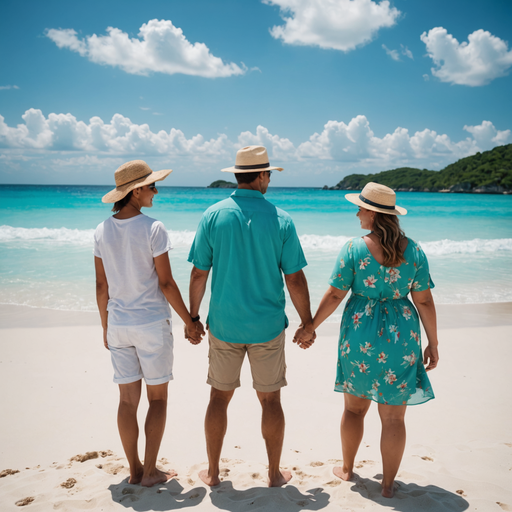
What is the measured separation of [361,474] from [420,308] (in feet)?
3.95

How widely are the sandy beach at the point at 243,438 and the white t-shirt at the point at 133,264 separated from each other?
1.10 meters

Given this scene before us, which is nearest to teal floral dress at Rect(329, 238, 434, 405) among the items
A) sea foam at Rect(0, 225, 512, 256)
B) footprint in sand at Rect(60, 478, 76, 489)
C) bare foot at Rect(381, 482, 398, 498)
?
bare foot at Rect(381, 482, 398, 498)

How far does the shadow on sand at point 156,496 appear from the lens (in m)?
2.30

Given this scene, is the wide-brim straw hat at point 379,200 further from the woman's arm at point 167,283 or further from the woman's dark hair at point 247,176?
the woman's arm at point 167,283

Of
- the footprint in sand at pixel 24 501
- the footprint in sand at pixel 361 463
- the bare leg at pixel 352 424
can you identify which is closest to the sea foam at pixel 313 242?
the footprint in sand at pixel 361 463

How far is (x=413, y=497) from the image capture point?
237 cm

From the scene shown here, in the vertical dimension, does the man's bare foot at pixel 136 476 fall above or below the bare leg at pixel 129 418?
below

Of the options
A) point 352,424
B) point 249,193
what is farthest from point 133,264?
point 352,424

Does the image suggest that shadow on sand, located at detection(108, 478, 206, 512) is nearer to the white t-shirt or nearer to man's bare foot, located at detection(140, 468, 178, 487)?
man's bare foot, located at detection(140, 468, 178, 487)

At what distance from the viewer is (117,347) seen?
96.3 inches

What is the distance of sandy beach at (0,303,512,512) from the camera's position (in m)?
2.37

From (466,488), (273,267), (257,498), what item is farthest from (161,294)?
(466,488)

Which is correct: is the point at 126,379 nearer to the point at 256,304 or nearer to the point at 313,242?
the point at 256,304

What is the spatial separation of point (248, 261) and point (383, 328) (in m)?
0.89
